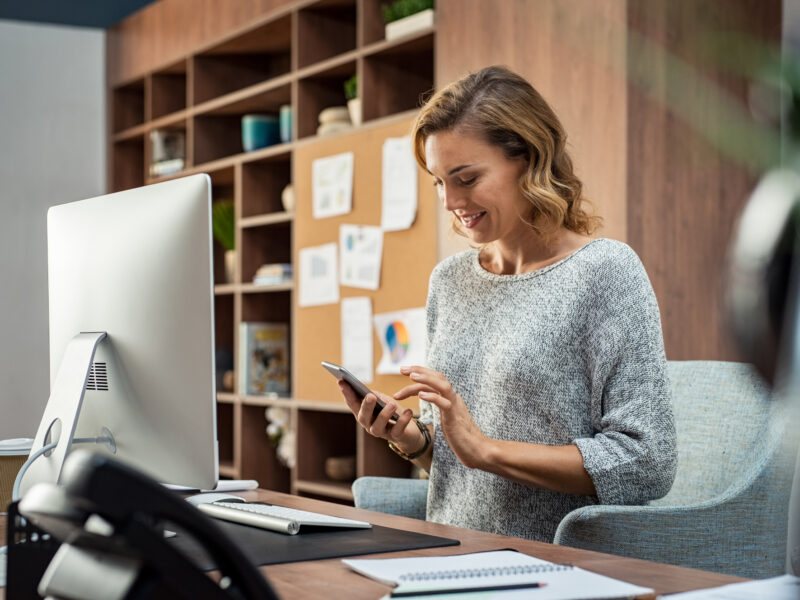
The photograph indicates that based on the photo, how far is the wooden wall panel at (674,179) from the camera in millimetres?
2514

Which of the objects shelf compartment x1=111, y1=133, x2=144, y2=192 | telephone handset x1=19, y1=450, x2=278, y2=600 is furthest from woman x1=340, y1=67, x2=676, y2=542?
shelf compartment x1=111, y1=133, x2=144, y2=192

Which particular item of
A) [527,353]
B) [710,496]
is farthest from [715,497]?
[527,353]

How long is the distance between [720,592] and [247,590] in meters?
0.45

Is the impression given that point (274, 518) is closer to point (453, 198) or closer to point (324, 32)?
point (453, 198)

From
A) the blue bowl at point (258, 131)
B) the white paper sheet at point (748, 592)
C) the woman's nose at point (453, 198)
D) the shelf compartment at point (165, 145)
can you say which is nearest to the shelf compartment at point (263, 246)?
the blue bowl at point (258, 131)

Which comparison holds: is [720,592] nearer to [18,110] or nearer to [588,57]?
[588,57]

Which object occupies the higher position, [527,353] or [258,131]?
[258,131]

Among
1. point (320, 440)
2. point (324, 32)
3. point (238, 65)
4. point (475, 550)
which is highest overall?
point (238, 65)

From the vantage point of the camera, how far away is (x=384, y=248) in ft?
10.9

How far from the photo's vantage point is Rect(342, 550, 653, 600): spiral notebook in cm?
87

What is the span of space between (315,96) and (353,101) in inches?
16.0

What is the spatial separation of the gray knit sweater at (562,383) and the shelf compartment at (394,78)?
1713mm

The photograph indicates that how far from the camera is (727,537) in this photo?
1656 mm

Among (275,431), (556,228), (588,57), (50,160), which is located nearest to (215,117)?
(50,160)
